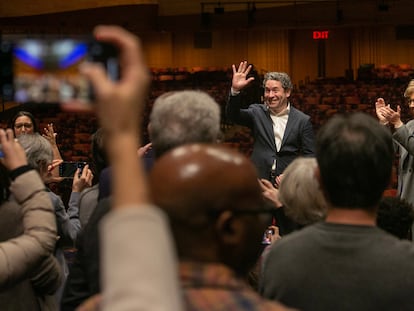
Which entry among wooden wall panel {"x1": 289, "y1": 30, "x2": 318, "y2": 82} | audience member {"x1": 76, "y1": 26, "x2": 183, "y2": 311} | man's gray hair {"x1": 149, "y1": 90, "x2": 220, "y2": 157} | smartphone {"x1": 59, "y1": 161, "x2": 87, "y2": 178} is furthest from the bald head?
wooden wall panel {"x1": 289, "y1": 30, "x2": 318, "y2": 82}

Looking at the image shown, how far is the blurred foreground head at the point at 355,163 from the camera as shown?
160cm

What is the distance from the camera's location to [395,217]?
2.14 meters

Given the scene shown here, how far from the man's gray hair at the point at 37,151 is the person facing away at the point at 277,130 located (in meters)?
2.15

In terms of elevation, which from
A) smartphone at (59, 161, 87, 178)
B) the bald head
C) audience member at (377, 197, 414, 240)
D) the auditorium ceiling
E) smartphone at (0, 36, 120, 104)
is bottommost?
smartphone at (59, 161, 87, 178)

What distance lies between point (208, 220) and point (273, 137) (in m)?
4.05

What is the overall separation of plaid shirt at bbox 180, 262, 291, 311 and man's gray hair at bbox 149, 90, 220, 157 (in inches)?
29.5

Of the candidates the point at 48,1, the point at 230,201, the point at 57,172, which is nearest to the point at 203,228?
the point at 230,201

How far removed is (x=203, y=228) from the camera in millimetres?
1081

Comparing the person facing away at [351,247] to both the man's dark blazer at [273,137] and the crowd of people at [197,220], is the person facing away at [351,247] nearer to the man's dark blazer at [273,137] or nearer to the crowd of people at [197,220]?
the crowd of people at [197,220]

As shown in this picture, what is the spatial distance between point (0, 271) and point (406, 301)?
926 millimetres

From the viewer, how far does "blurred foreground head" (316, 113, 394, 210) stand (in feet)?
5.26

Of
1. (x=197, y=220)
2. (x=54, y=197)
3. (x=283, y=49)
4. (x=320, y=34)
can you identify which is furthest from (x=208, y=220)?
(x=283, y=49)

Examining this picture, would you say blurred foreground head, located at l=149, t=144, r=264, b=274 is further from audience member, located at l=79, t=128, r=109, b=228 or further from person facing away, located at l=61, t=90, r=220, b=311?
audience member, located at l=79, t=128, r=109, b=228

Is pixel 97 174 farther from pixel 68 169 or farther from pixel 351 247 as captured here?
pixel 68 169
